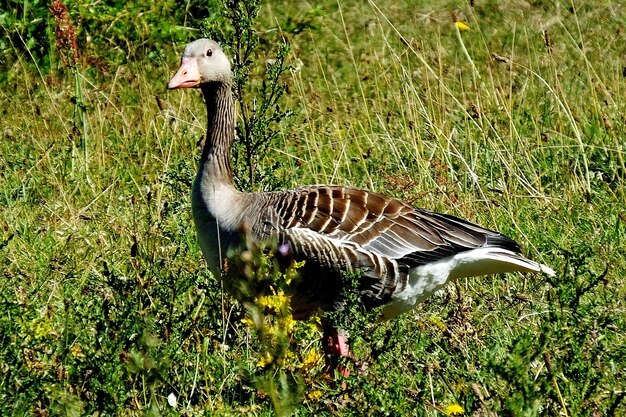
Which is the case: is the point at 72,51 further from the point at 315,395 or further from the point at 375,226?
the point at 315,395

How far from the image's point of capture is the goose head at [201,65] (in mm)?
5543

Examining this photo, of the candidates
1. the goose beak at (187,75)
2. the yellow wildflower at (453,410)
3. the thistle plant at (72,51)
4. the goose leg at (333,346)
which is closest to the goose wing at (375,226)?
the goose leg at (333,346)

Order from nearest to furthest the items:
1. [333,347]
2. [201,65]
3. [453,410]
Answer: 1. [453,410]
2. [333,347]
3. [201,65]

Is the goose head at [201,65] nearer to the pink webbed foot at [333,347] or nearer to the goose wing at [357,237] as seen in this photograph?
the goose wing at [357,237]

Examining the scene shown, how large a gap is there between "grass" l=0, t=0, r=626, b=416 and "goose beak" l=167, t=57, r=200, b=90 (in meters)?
0.61

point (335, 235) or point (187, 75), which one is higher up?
point (187, 75)

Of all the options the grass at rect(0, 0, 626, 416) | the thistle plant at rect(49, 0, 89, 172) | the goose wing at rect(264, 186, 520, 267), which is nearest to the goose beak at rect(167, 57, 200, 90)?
the grass at rect(0, 0, 626, 416)

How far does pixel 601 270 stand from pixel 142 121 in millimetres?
3820

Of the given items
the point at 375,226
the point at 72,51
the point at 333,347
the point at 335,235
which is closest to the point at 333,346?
the point at 333,347

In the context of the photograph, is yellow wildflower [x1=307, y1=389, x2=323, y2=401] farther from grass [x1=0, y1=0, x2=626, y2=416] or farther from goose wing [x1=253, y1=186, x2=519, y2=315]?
goose wing [x1=253, y1=186, x2=519, y2=315]

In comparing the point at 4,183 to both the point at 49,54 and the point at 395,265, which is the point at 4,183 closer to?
the point at 49,54

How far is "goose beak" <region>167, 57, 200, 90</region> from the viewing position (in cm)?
548

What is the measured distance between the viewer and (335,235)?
17.4 feet

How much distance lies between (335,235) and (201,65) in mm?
1126
